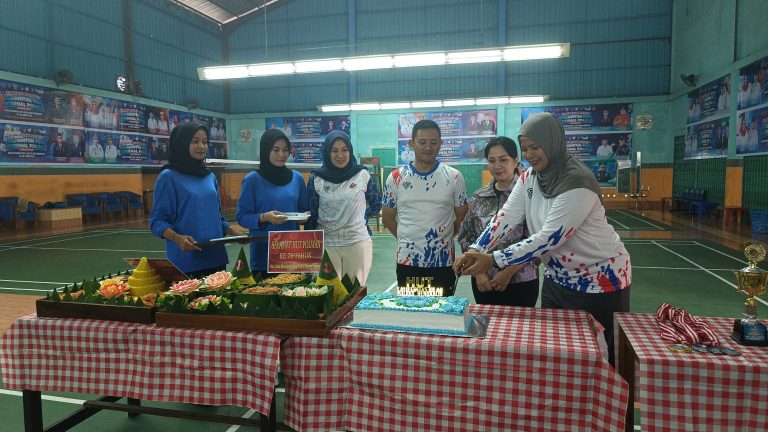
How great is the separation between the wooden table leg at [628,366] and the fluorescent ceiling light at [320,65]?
8385 mm

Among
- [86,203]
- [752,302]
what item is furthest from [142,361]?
[86,203]

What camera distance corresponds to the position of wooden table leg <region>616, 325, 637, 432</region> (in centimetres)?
198

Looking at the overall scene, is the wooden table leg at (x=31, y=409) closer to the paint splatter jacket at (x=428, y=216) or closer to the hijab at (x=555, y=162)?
the paint splatter jacket at (x=428, y=216)

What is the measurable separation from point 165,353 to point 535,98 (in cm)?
1537

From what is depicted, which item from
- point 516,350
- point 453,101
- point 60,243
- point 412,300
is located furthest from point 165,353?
point 453,101

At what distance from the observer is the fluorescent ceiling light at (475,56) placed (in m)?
9.52

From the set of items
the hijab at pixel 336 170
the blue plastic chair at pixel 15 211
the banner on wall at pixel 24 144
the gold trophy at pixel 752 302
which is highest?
the banner on wall at pixel 24 144

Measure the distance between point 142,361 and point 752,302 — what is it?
2.56 meters

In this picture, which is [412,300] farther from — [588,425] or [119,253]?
[119,253]

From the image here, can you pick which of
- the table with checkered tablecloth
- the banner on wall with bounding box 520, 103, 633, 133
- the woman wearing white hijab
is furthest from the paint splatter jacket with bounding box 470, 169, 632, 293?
the banner on wall with bounding box 520, 103, 633, 133

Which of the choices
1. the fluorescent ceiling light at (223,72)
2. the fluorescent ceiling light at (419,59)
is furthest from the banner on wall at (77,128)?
the fluorescent ceiling light at (419,59)

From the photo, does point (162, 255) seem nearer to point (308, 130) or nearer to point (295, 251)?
point (295, 251)

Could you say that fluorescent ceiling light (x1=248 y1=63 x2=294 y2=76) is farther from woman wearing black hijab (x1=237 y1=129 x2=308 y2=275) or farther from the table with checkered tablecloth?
the table with checkered tablecloth

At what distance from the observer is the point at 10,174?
13.9 m
